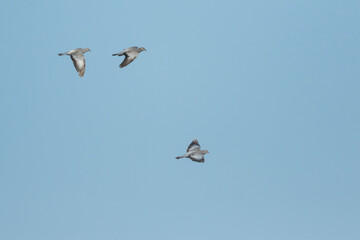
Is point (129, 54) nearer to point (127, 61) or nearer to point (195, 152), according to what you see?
point (127, 61)

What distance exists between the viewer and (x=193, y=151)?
60125 millimetres

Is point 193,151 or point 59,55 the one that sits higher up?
point 59,55

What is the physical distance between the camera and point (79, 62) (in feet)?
193

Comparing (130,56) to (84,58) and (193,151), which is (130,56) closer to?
(84,58)

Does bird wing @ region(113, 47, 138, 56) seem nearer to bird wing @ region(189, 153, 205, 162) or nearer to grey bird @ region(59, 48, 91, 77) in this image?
grey bird @ region(59, 48, 91, 77)

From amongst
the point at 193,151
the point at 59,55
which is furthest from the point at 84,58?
the point at 193,151

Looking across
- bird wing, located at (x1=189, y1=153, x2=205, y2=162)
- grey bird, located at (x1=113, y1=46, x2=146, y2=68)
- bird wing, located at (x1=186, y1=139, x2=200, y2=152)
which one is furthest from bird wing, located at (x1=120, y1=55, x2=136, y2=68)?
bird wing, located at (x1=189, y1=153, x2=205, y2=162)

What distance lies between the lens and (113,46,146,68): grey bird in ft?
192

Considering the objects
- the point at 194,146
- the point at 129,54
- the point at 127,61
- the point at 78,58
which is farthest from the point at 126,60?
the point at 194,146

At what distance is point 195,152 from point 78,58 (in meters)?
14.8

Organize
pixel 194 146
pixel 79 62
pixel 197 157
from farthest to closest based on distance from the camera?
pixel 194 146
pixel 197 157
pixel 79 62

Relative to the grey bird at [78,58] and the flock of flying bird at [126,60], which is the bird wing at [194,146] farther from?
the grey bird at [78,58]

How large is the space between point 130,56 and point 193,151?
11.3 m

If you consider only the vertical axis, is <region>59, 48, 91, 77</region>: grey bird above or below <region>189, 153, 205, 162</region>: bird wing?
above
